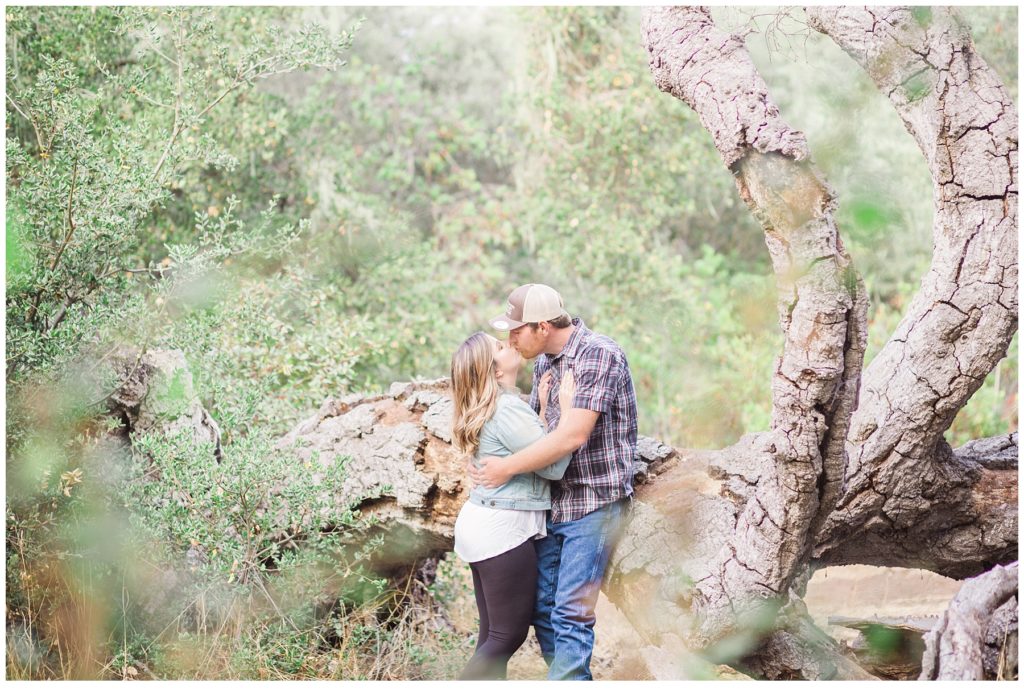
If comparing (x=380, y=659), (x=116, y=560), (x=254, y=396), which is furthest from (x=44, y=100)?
(x=380, y=659)

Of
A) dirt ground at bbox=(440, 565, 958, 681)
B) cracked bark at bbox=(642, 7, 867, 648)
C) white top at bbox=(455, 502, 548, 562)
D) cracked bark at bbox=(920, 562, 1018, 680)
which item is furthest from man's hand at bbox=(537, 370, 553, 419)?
cracked bark at bbox=(920, 562, 1018, 680)

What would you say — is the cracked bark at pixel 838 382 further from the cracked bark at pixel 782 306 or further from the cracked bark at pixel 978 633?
the cracked bark at pixel 978 633

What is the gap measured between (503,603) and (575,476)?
1.53 feet

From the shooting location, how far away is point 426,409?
155 inches

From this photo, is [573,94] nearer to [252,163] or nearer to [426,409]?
[252,163]

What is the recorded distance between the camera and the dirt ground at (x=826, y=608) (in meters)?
4.33

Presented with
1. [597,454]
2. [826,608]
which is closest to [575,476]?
[597,454]

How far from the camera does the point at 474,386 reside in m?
3.11

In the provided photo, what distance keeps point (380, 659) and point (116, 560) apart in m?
1.17

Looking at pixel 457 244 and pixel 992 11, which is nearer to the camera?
pixel 992 11

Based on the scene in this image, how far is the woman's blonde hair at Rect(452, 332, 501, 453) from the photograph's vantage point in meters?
3.10

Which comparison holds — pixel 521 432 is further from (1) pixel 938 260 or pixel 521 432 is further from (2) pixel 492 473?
(1) pixel 938 260

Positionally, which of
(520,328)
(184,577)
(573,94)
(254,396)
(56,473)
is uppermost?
(573,94)

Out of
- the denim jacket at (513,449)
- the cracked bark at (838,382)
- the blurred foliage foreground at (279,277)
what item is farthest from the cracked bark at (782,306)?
the denim jacket at (513,449)
